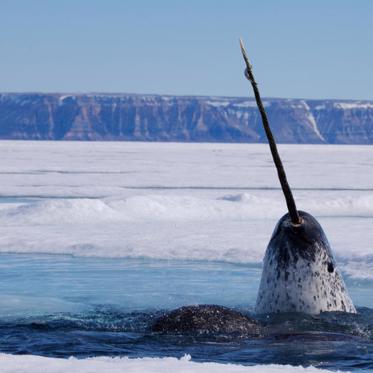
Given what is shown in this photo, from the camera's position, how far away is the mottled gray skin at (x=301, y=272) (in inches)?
232

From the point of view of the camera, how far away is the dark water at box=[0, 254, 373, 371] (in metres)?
5.32

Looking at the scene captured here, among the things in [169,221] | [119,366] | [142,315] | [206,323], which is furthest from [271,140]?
[169,221]

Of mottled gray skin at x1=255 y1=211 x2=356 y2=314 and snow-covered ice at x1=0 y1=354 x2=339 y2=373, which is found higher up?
mottled gray skin at x1=255 y1=211 x2=356 y2=314

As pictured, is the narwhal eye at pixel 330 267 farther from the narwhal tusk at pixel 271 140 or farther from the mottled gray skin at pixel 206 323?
the mottled gray skin at pixel 206 323

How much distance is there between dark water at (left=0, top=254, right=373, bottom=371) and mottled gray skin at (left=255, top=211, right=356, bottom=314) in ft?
0.27

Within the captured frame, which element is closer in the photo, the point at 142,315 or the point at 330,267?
the point at 330,267

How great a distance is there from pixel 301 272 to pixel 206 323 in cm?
62

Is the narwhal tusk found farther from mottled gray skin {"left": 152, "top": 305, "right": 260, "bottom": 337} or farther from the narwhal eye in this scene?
mottled gray skin {"left": 152, "top": 305, "right": 260, "bottom": 337}

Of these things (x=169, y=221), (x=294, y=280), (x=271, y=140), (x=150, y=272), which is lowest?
(x=150, y=272)

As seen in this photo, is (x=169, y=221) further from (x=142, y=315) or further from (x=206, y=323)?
(x=206, y=323)

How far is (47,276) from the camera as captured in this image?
910 centimetres

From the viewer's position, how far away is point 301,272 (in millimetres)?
5883

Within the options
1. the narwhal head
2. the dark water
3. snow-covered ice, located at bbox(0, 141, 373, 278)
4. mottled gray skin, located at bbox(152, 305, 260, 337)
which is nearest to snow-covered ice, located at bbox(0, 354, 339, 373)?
the dark water

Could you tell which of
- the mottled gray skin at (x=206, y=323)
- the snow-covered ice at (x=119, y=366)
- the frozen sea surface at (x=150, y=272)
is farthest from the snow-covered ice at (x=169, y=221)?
the snow-covered ice at (x=119, y=366)
